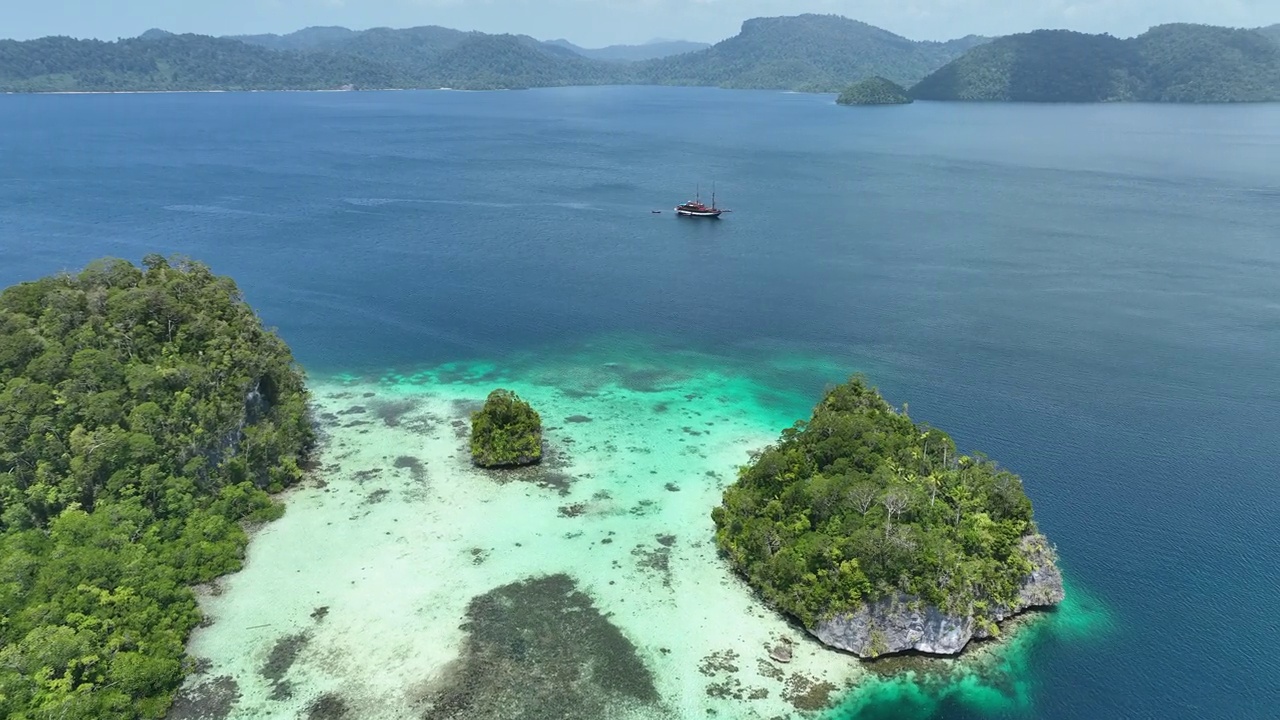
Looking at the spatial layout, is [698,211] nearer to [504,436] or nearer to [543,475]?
[504,436]

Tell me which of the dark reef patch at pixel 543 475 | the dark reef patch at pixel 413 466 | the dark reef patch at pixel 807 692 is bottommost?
the dark reef patch at pixel 807 692

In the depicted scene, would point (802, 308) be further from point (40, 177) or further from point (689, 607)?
point (40, 177)

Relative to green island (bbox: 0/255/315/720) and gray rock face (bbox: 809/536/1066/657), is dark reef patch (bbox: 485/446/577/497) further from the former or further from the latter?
gray rock face (bbox: 809/536/1066/657)

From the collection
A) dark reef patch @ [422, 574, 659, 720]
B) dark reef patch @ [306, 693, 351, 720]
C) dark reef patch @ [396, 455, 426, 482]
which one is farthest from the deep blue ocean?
dark reef patch @ [306, 693, 351, 720]

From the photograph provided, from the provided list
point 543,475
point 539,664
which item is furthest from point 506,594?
point 543,475

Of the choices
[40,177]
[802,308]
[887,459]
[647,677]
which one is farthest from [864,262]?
[40,177]

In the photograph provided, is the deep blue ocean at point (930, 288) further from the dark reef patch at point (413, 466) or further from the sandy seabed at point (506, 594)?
the dark reef patch at point (413, 466)

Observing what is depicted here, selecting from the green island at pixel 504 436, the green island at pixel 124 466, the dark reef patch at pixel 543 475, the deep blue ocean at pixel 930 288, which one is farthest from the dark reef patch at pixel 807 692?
the green island at pixel 124 466
